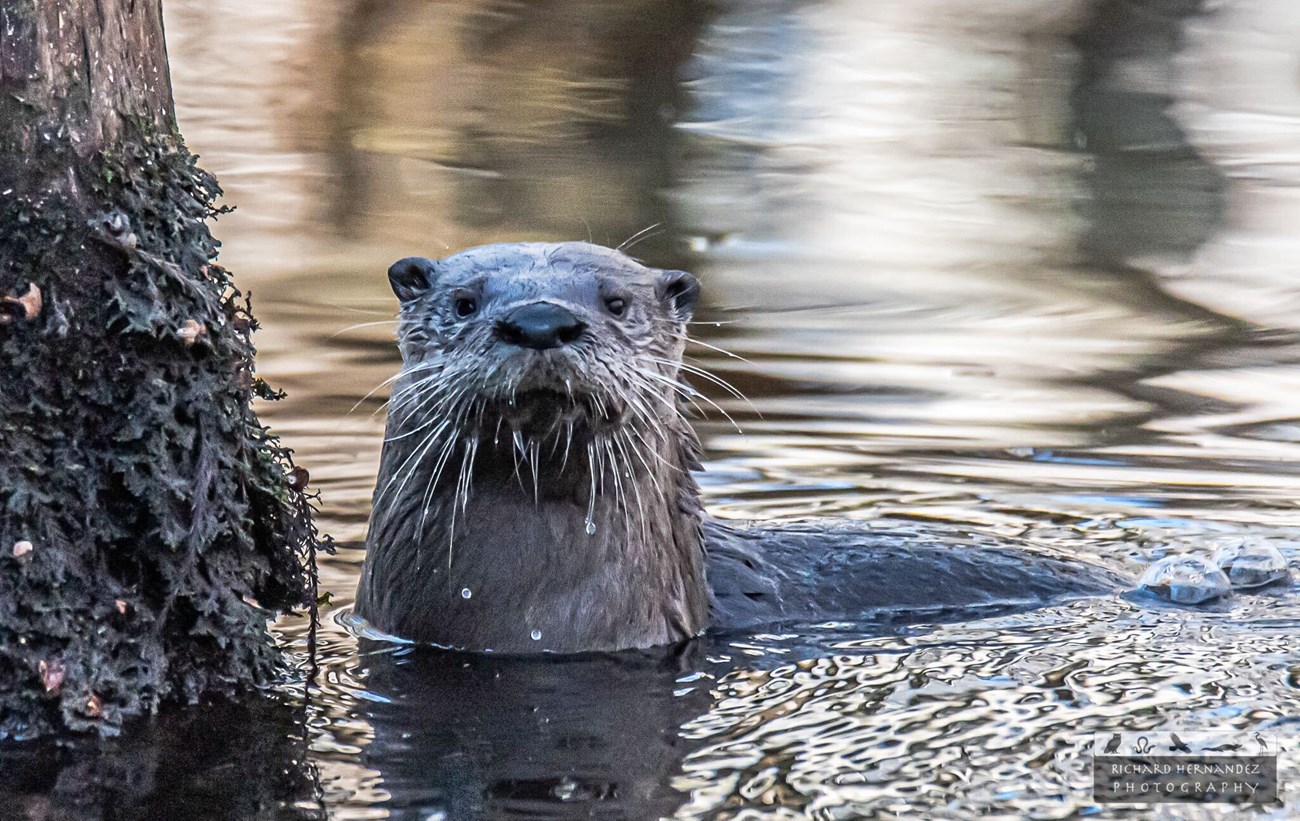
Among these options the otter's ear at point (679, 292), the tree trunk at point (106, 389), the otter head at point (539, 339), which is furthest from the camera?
the otter's ear at point (679, 292)

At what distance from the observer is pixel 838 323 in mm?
8016

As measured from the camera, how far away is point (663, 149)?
1193cm

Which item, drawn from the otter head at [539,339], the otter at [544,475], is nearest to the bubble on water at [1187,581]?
the otter at [544,475]

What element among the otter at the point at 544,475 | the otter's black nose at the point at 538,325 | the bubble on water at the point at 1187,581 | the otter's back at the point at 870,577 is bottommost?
the bubble on water at the point at 1187,581

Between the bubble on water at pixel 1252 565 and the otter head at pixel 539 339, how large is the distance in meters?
1.55

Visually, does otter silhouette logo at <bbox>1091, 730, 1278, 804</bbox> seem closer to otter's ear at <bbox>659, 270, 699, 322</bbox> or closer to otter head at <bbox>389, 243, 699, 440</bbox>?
otter head at <bbox>389, 243, 699, 440</bbox>

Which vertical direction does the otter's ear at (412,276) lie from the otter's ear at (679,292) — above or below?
above

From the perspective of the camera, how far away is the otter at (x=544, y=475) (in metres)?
3.71

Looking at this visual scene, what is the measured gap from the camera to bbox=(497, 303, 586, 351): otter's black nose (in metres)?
3.52

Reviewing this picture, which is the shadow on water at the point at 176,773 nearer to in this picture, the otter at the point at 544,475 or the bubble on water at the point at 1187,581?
the otter at the point at 544,475

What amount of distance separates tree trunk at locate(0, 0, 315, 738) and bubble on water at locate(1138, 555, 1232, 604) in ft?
7.48

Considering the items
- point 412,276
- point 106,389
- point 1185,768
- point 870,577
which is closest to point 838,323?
point 870,577

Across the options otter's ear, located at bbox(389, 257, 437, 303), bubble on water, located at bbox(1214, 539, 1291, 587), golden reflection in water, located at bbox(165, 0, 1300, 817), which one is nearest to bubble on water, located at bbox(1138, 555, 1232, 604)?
bubble on water, located at bbox(1214, 539, 1291, 587)

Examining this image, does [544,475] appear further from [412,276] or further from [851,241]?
[851,241]
